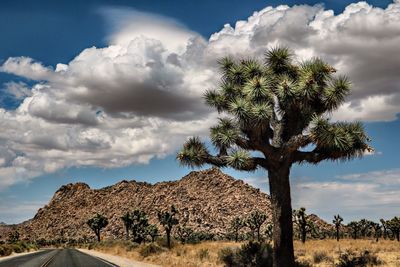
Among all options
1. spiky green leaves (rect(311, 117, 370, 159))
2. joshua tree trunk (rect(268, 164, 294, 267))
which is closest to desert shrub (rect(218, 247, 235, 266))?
joshua tree trunk (rect(268, 164, 294, 267))

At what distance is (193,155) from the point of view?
18500mm

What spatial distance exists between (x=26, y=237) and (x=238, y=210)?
85009 millimetres

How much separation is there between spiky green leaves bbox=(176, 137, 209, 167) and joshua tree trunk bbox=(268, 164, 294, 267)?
9.95ft

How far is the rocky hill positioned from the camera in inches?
5118

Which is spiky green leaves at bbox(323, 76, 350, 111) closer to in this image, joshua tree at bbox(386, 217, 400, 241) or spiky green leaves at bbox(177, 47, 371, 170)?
spiky green leaves at bbox(177, 47, 371, 170)

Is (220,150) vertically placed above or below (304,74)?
below

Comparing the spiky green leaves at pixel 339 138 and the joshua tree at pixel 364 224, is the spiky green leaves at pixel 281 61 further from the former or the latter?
the joshua tree at pixel 364 224

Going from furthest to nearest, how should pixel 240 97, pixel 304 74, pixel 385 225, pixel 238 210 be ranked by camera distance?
1. pixel 238 210
2. pixel 385 225
3. pixel 240 97
4. pixel 304 74

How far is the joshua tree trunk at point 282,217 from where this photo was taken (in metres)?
16.9

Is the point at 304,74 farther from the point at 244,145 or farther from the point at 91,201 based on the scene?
the point at 91,201

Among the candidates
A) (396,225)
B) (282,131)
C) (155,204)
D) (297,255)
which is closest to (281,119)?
(282,131)

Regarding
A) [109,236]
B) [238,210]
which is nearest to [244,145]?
[238,210]

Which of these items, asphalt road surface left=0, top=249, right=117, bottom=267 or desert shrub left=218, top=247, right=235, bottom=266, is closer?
desert shrub left=218, top=247, right=235, bottom=266

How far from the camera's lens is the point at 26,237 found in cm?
16650
